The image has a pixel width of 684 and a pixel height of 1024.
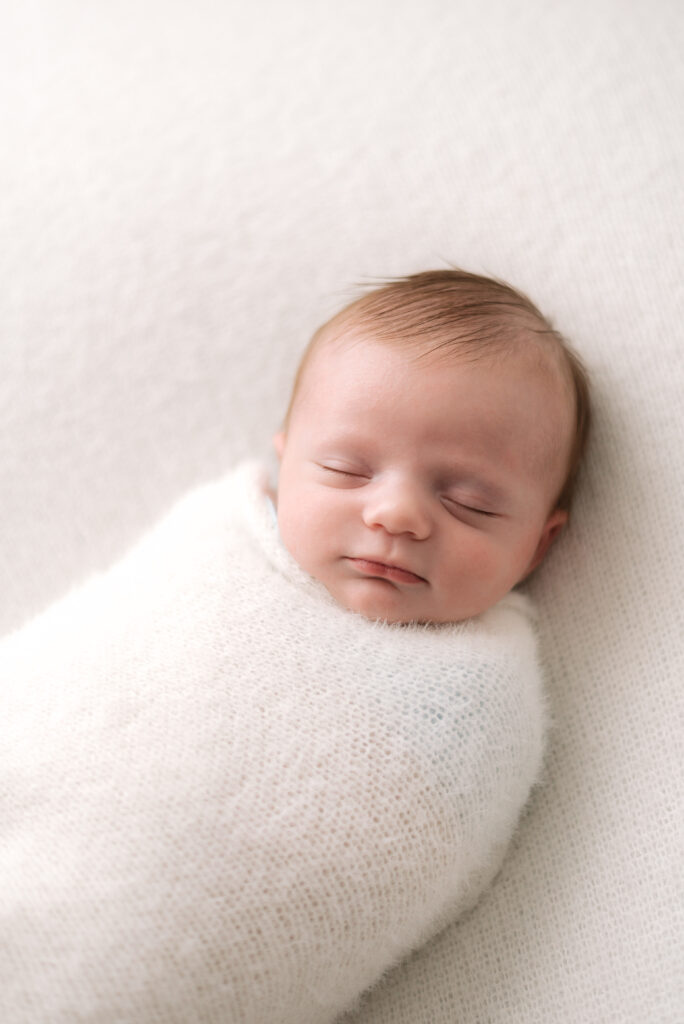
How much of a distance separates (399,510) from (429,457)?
0.09 metres

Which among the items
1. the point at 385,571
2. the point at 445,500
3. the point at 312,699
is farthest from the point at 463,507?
the point at 312,699

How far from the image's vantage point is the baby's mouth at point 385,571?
3.43 ft

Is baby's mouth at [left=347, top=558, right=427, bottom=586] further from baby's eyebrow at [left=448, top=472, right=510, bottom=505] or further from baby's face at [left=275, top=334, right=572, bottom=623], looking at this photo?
baby's eyebrow at [left=448, top=472, right=510, bottom=505]

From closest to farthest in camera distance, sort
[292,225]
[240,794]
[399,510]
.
A: [240,794] < [399,510] < [292,225]

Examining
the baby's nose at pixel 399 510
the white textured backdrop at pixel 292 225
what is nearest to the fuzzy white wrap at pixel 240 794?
the baby's nose at pixel 399 510

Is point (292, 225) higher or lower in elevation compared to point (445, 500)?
higher

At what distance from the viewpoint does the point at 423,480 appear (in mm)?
1067

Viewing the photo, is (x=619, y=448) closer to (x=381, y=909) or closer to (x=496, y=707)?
(x=496, y=707)

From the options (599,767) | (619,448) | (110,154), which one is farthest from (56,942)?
(110,154)

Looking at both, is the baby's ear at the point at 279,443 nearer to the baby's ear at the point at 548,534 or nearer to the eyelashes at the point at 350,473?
the eyelashes at the point at 350,473

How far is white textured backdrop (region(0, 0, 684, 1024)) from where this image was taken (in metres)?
1.23

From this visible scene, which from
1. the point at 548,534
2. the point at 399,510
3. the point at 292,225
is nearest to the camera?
the point at 399,510

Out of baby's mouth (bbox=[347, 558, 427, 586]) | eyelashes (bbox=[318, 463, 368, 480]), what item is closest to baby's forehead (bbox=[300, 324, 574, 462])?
eyelashes (bbox=[318, 463, 368, 480])

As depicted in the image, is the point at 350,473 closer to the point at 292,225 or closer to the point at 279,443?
the point at 279,443
